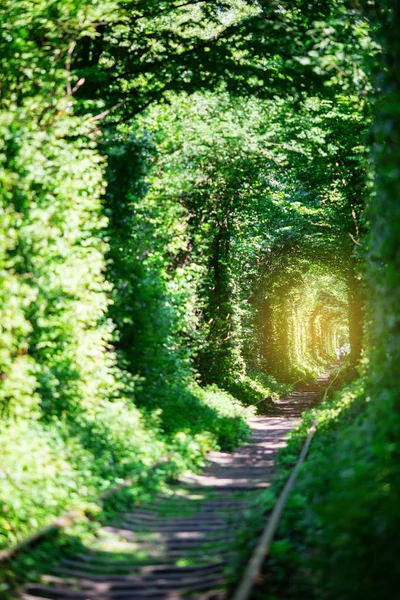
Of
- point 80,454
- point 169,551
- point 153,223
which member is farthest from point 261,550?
point 153,223

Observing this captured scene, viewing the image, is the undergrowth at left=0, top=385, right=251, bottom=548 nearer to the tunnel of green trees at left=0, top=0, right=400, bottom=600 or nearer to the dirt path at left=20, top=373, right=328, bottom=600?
the tunnel of green trees at left=0, top=0, right=400, bottom=600

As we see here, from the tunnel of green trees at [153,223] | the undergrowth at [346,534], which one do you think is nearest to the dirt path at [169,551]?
the undergrowth at [346,534]

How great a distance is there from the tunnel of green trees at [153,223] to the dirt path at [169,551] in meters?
0.80

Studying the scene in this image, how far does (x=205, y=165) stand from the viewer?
20.3 meters

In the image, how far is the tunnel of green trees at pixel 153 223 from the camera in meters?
7.24

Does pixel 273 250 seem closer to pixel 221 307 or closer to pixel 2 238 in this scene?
pixel 221 307

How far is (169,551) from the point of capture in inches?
267

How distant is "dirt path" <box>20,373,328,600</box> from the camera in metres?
5.66

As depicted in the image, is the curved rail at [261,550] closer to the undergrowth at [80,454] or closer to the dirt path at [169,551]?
the dirt path at [169,551]

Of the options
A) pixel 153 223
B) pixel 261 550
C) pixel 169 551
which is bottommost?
pixel 169 551

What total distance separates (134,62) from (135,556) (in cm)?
1071

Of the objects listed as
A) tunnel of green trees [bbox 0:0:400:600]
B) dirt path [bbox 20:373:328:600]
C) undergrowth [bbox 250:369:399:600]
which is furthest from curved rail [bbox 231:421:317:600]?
tunnel of green trees [bbox 0:0:400:600]

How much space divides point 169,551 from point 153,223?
1075 centimetres

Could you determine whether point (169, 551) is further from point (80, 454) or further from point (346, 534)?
point (80, 454)
